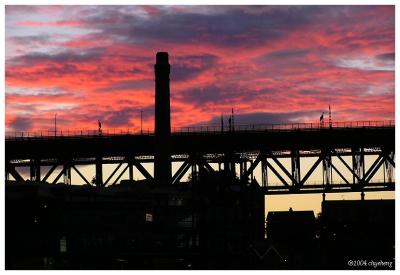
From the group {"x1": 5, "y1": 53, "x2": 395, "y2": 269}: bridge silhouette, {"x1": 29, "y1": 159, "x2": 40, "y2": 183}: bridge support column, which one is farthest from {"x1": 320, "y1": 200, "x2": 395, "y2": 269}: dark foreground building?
{"x1": 29, "y1": 159, "x2": 40, "y2": 183}: bridge support column

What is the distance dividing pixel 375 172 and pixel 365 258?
1176 centimetres

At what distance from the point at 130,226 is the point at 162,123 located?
18553mm

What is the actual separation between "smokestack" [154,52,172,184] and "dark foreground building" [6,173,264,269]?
9.33ft

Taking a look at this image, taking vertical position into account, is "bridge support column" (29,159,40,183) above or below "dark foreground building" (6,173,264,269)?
above

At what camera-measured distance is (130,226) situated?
80.7m

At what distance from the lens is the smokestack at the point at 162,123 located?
9488cm

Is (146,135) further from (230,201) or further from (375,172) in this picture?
(375,172)

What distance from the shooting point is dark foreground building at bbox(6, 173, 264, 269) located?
71.9 metres

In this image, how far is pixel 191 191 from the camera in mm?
89438

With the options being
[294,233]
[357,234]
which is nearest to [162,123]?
[357,234]

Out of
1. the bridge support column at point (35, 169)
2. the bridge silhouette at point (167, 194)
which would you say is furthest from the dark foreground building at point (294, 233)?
the bridge support column at point (35, 169)

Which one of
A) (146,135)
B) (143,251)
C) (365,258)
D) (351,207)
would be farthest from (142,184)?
(351,207)

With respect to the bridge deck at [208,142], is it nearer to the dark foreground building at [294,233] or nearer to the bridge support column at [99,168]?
the bridge support column at [99,168]

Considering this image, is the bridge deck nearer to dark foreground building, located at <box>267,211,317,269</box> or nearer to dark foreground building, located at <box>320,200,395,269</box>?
dark foreground building, located at <box>320,200,395,269</box>
